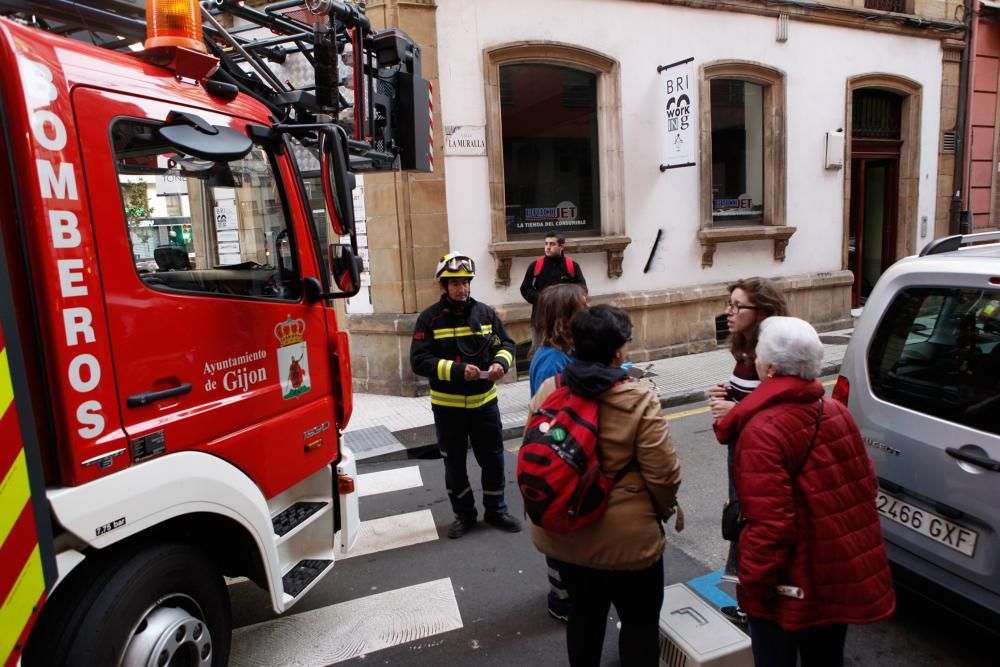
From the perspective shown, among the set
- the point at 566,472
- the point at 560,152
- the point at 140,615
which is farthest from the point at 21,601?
the point at 560,152

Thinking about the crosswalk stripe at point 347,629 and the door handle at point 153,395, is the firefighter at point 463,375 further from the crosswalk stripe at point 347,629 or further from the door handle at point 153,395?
the door handle at point 153,395

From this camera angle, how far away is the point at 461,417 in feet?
14.7

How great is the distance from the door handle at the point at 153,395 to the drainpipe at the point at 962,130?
1423 centimetres

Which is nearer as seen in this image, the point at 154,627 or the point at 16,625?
the point at 16,625

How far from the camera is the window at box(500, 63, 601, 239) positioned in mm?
9188

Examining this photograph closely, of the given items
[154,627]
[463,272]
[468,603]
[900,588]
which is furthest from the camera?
[463,272]

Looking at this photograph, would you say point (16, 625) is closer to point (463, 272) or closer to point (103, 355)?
point (103, 355)

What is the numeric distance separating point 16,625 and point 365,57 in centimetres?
312

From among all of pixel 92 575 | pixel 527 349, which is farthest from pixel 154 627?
pixel 527 349

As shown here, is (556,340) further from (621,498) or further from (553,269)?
(553,269)

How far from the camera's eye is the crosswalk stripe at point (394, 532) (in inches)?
175

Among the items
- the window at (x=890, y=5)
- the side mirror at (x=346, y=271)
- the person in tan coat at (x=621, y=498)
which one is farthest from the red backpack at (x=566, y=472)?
the window at (x=890, y=5)

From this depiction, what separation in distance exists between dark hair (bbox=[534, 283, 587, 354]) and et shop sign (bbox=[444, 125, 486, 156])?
5280 mm

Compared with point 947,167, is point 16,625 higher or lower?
lower
